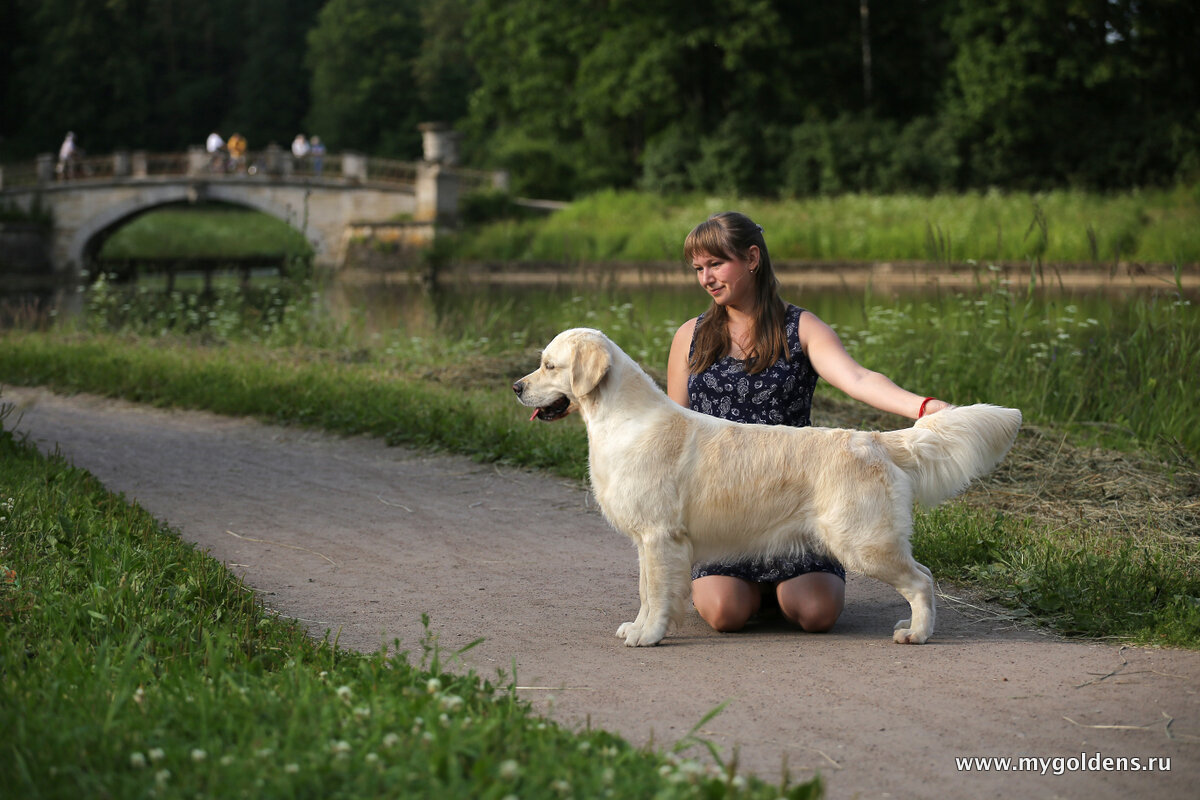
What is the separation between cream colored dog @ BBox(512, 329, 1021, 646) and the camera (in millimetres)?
4582

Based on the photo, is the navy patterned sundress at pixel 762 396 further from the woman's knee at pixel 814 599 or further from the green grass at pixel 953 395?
the green grass at pixel 953 395

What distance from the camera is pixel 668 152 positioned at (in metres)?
46.9

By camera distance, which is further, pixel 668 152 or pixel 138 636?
pixel 668 152

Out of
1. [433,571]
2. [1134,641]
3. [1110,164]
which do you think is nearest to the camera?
[1134,641]

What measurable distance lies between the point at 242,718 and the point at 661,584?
6.25 ft

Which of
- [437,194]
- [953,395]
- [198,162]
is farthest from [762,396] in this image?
[198,162]

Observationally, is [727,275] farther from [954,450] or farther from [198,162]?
[198,162]

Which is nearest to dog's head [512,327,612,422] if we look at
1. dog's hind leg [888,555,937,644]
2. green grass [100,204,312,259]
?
dog's hind leg [888,555,937,644]

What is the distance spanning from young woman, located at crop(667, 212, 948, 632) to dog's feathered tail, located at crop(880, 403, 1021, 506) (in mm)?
403

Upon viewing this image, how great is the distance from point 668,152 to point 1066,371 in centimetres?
3842

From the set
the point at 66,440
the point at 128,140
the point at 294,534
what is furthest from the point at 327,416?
the point at 128,140

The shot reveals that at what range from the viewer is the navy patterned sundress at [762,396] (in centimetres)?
534

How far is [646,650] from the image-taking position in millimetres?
4770

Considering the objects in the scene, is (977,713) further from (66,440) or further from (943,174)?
(943,174)
